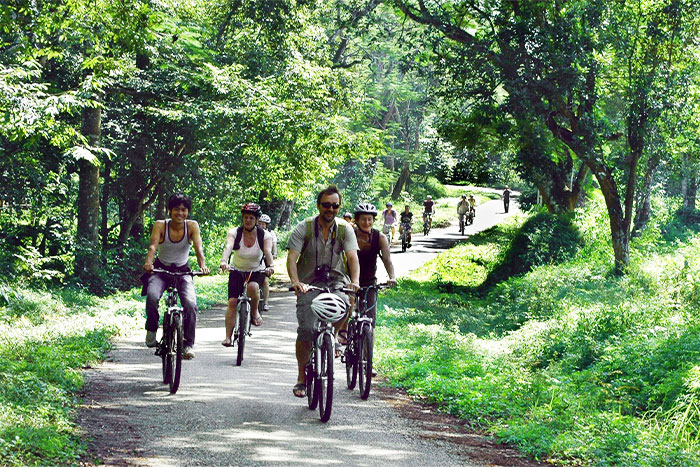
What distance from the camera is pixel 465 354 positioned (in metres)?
12.1

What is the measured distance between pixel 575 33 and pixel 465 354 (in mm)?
9889

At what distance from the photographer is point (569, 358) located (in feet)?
38.4

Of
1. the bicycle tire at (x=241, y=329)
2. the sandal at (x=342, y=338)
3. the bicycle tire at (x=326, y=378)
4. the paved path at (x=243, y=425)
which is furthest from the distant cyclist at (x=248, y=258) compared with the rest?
the bicycle tire at (x=326, y=378)

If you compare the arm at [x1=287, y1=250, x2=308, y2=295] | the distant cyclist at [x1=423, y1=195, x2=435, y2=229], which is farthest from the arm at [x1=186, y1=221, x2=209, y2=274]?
the distant cyclist at [x1=423, y1=195, x2=435, y2=229]

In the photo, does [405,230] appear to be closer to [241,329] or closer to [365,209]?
[241,329]

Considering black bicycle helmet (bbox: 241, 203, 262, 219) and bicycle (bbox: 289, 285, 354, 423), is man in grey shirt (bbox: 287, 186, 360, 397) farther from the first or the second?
black bicycle helmet (bbox: 241, 203, 262, 219)

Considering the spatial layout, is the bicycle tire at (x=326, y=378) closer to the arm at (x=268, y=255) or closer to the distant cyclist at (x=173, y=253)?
the distant cyclist at (x=173, y=253)

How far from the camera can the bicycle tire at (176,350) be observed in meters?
8.52

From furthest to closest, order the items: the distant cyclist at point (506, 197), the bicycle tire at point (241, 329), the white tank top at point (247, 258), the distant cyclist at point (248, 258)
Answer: the distant cyclist at point (506, 197), the white tank top at point (247, 258), the distant cyclist at point (248, 258), the bicycle tire at point (241, 329)

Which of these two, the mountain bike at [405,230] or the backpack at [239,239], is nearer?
the backpack at [239,239]

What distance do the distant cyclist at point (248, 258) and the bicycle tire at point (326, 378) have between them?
341 centimetres

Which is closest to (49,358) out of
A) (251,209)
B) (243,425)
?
(251,209)

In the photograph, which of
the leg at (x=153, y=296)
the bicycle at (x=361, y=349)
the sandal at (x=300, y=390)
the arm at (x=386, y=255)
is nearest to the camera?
the sandal at (x=300, y=390)

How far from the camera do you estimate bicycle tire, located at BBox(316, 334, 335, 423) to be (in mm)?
7660
